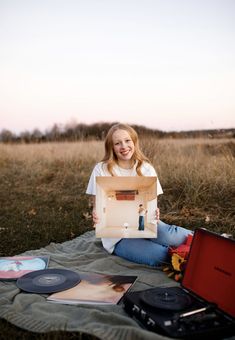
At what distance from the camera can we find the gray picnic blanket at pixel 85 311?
2436 mm

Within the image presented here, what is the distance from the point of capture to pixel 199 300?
2596 millimetres

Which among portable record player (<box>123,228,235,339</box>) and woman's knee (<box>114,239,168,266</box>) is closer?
portable record player (<box>123,228,235,339</box>)

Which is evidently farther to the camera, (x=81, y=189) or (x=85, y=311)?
(x=81, y=189)

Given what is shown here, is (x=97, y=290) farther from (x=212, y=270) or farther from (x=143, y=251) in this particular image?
(x=212, y=270)

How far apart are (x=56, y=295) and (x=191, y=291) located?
109cm

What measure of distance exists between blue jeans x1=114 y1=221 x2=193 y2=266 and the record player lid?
0.86 meters

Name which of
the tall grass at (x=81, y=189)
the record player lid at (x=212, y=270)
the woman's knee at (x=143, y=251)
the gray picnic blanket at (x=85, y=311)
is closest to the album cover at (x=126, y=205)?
the woman's knee at (x=143, y=251)

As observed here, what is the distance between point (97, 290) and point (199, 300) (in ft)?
3.07

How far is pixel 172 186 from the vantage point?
7191 mm

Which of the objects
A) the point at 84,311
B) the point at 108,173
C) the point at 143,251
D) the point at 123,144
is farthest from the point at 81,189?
the point at 84,311

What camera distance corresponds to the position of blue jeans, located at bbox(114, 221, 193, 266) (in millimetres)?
3797

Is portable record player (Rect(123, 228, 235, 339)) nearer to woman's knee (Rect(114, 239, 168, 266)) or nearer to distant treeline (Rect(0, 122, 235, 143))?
woman's knee (Rect(114, 239, 168, 266))

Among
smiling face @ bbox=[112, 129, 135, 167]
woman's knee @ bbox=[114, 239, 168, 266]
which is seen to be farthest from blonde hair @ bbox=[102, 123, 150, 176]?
woman's knee @ bbox=[114, 239, 168, 266]

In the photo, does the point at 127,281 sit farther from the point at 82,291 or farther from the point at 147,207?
the point at 147,207
